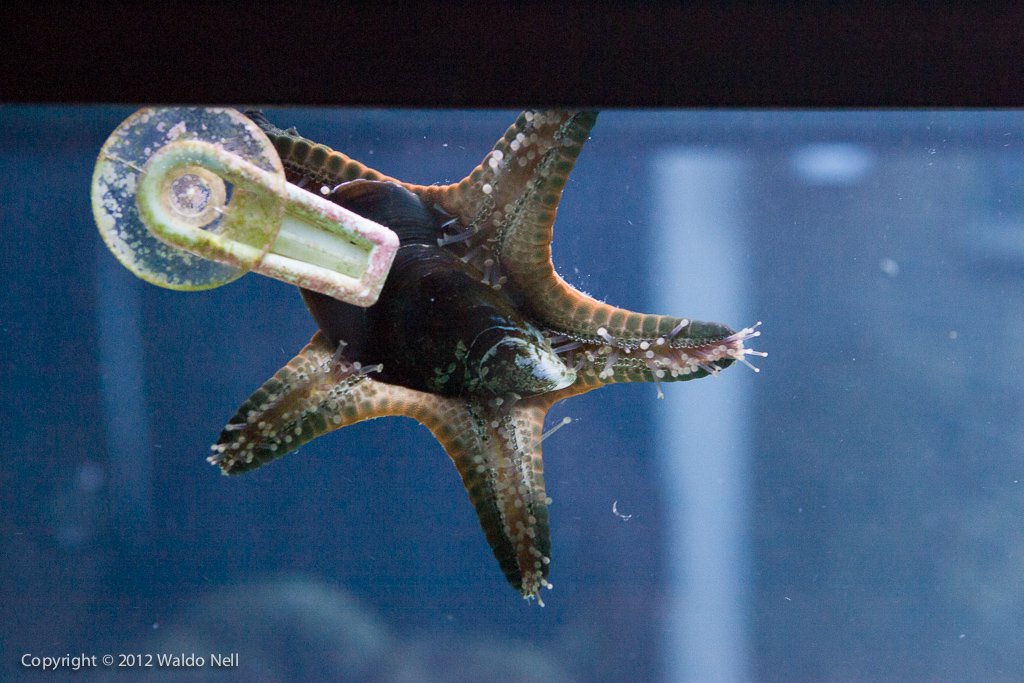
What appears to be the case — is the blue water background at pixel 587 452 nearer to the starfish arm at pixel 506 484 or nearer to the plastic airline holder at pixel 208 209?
the starfish arm at pixel 506 484

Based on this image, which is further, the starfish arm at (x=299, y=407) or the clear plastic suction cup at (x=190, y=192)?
the starfish arm at (x=299, y=407)

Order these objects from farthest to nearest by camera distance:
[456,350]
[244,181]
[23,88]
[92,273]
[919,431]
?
[919,431]
[92,273]
[456,350]
[244,181]
[23,88]

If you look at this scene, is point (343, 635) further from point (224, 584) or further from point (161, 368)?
point (161, 368)

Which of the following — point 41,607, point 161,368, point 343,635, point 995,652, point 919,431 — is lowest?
point 995,652

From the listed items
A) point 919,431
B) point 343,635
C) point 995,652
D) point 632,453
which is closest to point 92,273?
point 343,635

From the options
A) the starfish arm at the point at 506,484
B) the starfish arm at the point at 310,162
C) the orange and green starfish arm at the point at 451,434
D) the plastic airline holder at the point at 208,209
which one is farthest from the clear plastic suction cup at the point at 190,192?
the starfish arm at the point at 506,484

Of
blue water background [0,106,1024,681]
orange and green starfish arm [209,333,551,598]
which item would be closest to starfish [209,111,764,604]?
orange and green starfish arm [209,333,551,598]

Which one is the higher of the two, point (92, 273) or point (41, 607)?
point (92, 273)
